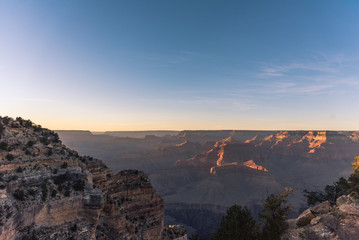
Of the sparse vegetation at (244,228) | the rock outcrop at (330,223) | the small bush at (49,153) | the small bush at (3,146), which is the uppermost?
the small bush at (3,146)

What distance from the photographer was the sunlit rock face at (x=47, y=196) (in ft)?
54.2

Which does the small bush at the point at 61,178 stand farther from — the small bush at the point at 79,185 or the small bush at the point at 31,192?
the small bush at the point at 31,192

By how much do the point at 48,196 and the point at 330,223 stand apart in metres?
33.6

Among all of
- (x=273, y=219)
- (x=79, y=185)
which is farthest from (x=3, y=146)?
(x=273, y=219)

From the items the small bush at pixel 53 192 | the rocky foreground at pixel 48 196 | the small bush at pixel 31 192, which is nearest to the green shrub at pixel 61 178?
the rocky foreground at pixel 48 196

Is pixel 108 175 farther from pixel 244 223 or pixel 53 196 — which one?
pixel 244 223

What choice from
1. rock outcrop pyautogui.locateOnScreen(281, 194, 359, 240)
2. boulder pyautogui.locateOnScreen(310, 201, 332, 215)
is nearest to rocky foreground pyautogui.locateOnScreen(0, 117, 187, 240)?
rock outcrop pyautogui.locateOnScreen(281, 194, 359, 240)

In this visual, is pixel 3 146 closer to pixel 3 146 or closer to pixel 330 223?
pixel 3 146

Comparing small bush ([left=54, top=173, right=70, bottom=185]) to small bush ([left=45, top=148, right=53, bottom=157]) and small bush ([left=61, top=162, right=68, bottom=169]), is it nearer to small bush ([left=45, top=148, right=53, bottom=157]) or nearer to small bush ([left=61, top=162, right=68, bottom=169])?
small bush ([left=61, top=162, right=68, bottom=169])

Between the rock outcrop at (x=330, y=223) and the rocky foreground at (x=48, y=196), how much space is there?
22.0 meters

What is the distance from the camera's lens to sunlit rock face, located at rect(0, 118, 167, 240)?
1652 cm

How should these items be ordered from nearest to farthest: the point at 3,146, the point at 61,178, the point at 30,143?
the point at 3,146 → the point at 61,178 → the point at 30,143

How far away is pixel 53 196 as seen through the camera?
18406 mm

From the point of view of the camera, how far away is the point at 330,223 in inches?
1120
